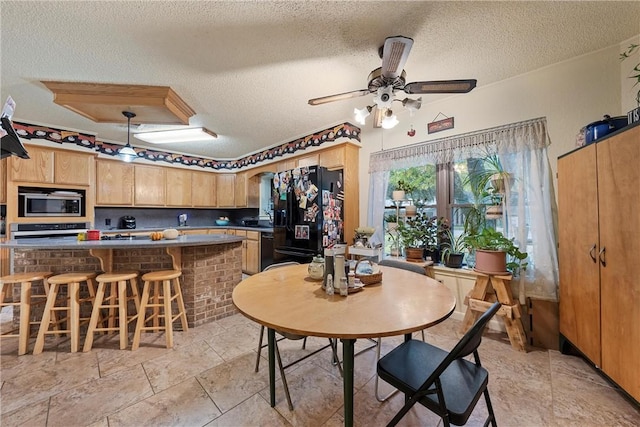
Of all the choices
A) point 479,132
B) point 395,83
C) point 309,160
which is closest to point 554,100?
point 479,132

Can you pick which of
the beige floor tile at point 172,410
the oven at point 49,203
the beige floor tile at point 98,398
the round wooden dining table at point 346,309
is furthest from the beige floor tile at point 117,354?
the oven at point 49,203

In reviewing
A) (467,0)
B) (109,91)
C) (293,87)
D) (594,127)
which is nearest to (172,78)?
(109,91)

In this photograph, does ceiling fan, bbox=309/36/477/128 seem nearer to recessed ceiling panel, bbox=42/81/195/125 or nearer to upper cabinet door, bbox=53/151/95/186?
recessed ceiling panel, bbox=42/81/195/125

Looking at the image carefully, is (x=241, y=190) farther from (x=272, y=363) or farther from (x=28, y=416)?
(x=272, y=363)

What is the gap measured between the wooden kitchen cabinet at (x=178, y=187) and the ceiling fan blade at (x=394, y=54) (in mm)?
4831

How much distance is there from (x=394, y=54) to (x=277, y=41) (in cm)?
91

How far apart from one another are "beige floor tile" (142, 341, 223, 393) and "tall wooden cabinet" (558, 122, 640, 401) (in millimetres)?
2702

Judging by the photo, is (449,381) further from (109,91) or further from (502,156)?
(109,91)

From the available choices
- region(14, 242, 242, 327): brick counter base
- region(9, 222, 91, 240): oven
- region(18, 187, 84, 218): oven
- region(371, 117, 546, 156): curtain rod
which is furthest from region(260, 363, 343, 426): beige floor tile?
region(18, 187, 84, 218): oven

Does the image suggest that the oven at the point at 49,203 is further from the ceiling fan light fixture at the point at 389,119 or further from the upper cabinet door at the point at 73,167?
the ceiling fan light fixture at the point at 389,119

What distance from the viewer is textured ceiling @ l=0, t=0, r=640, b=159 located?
1.54 m

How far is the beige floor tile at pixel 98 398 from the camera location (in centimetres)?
138

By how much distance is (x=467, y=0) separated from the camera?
1466 millimetres

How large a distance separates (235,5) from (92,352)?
115 inches
